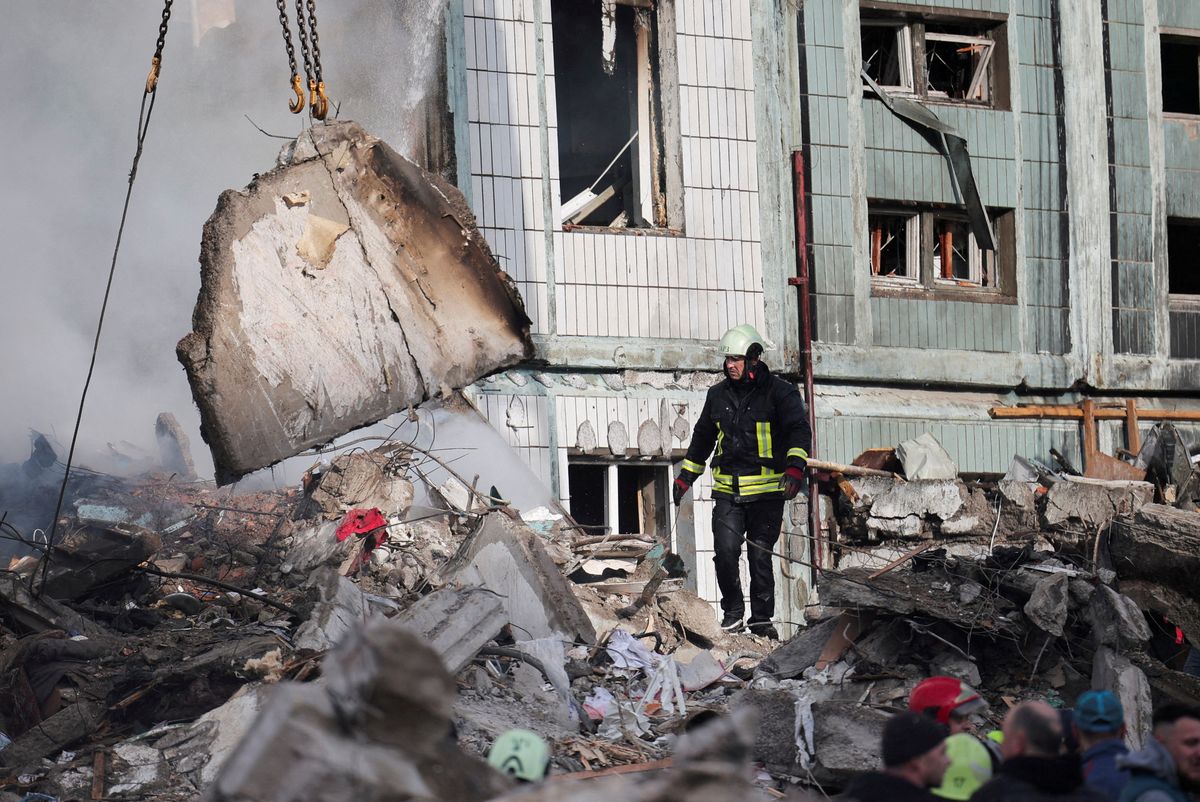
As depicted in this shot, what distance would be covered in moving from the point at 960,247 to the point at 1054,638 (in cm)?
638

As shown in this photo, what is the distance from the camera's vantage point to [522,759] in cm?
400

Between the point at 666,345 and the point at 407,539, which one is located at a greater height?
the point at 666,345

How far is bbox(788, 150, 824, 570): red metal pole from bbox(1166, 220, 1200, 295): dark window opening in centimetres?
457

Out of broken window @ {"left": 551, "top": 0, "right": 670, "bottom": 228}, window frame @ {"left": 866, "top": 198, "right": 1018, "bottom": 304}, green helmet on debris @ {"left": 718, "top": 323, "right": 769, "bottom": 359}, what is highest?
broken window @ {"left": 551, "top": 0, "right": 670, "bottom": 228}

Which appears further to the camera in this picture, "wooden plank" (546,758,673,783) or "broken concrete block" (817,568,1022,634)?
"broken concrete block" (817,568,1022,634)

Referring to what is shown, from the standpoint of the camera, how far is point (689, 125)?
12.1 meters

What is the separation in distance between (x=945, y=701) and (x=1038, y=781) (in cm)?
102

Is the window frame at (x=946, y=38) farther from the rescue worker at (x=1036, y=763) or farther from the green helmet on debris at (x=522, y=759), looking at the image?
the green helmet on debris at (x=522, y=759)

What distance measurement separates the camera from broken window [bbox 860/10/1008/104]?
1311cm

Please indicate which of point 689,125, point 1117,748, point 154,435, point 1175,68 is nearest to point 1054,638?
point 1117,748

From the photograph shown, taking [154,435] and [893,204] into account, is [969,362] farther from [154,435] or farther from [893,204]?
[154,435]

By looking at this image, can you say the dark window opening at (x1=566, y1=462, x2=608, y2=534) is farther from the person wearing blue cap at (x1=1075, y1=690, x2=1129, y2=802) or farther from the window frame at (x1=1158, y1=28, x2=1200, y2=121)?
the person wearing blue cap at (x1=1075, y1=690, x2=1129, y2=802)

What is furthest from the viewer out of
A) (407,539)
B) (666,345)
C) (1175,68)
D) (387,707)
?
(1175,68)

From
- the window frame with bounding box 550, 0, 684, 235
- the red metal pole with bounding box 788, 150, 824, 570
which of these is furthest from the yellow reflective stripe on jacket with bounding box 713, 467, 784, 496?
the window frame with bounding box 550, 0, 684, 235
